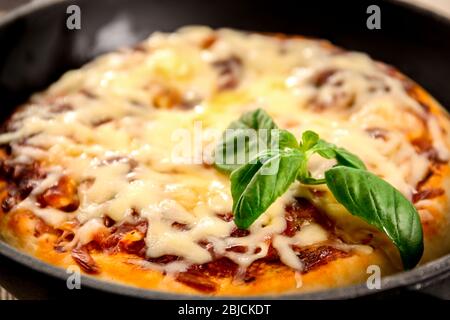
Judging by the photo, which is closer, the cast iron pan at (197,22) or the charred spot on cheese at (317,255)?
the charred spot on cheese at (317,255)

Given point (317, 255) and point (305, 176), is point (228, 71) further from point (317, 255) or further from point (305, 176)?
point (317, 255)

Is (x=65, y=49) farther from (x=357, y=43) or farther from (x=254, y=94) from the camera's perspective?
(x=357, y=43)

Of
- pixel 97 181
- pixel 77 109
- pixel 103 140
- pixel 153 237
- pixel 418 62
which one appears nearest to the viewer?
pixel 153 237

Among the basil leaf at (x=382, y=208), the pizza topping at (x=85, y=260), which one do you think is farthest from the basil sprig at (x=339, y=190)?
the pizza topping at (x=85, y=260)

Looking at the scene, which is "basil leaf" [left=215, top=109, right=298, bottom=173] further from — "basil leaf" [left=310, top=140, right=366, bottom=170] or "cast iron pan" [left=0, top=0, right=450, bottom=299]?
"cast iron pan" [left=0, top=0, right=450, bottom=299]

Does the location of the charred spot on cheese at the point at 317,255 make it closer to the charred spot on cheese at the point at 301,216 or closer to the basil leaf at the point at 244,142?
the charred spot on cheese at the point at 301,216

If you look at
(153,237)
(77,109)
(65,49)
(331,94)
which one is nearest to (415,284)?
(153,237)

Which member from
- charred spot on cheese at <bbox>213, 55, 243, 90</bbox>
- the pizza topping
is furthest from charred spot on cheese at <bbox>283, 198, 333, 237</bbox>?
charred spot on cheese at <bbox>213, 55, 243, 90</bbox>
